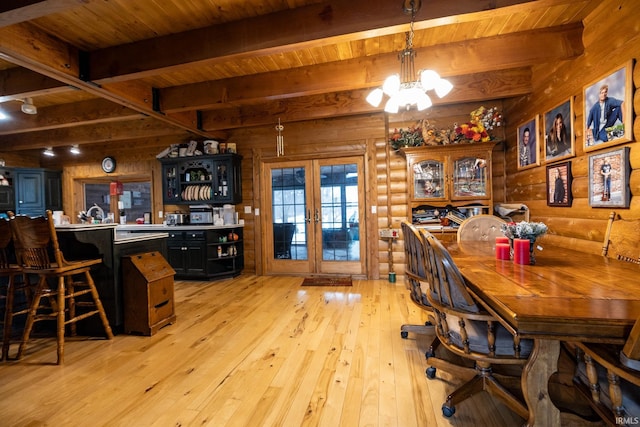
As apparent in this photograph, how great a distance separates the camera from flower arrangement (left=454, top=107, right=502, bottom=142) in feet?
11.9

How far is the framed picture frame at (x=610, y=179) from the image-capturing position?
1.90 meters

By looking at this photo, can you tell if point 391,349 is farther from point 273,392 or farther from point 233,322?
point 233,322

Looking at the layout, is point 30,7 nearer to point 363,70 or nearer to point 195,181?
point 363,70

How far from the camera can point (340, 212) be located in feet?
15.1

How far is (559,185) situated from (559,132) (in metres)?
0.49

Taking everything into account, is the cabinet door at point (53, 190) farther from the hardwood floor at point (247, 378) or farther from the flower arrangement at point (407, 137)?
the flower arrangement at point (407, 137)

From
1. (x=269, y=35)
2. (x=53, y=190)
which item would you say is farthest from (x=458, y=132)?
(x=53, y=190)

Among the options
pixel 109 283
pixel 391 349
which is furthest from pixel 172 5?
pixel 391 349

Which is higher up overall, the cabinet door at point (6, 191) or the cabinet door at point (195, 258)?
the cabinet door at point (6, 191)

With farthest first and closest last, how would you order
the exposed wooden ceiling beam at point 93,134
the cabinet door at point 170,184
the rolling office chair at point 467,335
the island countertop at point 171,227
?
the cabinet door at point 170,184
the exposed wooden ceiling beam at point 93,134
the island countertop at point 171,227
the rolling office chair at point 467,335

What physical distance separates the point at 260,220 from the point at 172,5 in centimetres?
327

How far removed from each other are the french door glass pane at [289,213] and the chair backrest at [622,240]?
3585mm

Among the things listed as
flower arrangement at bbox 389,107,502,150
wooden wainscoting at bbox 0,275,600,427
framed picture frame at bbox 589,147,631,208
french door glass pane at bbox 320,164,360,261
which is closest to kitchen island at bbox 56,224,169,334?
wooden wainscoting at bbox 0,275,600,427

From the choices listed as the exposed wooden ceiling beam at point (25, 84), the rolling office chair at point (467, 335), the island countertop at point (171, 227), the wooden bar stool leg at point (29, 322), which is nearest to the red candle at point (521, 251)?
the rolling office chair at point (467, 335)
